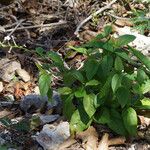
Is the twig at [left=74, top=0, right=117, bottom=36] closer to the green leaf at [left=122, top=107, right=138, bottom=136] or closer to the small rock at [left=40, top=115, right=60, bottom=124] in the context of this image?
the small rock at [left=40, top=115, right=60, bottom=124]

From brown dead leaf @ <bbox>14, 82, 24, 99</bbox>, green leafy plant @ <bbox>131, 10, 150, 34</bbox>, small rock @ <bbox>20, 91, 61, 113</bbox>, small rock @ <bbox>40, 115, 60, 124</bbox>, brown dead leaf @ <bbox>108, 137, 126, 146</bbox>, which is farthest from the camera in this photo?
green leafy plant @ <bbox>131, 10, 150, 34</bbox>

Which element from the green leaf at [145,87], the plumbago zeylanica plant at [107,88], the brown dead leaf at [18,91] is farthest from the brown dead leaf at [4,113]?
the green leaf at [145,87]

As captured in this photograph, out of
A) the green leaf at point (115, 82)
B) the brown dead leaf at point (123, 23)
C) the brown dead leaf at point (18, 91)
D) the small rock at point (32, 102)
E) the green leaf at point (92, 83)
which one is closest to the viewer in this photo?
the green leaf at point (115, 82)

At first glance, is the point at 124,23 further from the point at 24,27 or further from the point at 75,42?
the point at 24,27

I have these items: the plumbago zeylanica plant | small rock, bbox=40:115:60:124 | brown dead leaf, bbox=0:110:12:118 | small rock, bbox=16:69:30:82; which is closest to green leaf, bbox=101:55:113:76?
A: the plumbago zeylanica plant

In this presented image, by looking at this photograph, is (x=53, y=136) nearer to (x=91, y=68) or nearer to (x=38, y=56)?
(x=91, y=68)

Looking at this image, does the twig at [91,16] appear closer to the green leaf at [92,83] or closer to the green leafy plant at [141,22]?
the green leafy plant at [141,22]
